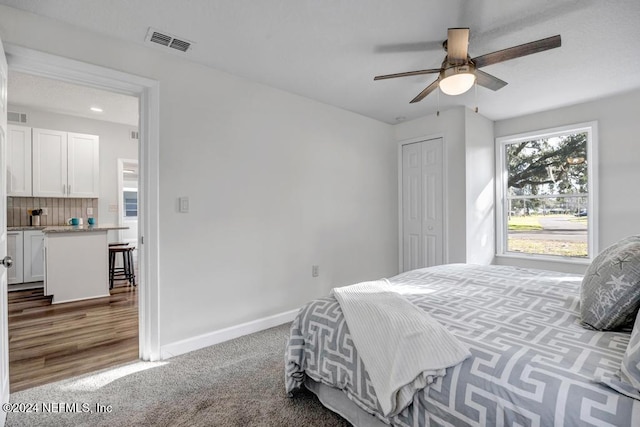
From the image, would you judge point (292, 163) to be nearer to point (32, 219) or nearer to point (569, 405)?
point (569, 405)

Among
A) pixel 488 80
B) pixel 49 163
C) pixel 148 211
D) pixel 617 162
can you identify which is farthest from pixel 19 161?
pixel 617 162

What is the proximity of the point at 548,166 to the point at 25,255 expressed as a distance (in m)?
7.23

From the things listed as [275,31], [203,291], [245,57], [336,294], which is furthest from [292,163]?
[336,294]

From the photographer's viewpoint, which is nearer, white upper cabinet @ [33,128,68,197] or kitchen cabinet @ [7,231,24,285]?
kitchen cabinet @ [7,231,24,285]

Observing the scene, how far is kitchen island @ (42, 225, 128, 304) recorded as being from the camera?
3688mm

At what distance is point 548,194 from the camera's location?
379 cm

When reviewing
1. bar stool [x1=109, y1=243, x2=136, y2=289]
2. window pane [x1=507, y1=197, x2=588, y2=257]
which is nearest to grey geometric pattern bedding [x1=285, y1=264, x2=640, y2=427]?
window pane [x1=507, y1=197, x2=588, y2=257]

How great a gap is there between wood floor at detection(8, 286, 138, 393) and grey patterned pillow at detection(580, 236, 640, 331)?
2.90 m

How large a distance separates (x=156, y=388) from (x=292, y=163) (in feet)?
7.22

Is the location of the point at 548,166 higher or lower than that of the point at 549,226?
higher

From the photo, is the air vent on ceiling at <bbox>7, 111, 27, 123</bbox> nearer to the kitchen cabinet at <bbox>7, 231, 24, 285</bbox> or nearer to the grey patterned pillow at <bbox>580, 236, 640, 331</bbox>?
the kitchen cabinet at <bbox>7, 231, 24, 285</bbox>

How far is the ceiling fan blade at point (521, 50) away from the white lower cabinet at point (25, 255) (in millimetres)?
5892

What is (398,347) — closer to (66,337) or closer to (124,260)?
(66,337)

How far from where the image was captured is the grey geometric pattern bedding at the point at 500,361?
2.90ft
